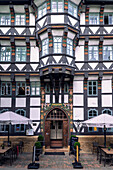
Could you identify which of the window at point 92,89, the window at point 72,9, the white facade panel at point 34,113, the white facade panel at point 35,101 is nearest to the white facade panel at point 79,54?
the window at point 92,89

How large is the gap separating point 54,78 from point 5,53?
507 centimetres

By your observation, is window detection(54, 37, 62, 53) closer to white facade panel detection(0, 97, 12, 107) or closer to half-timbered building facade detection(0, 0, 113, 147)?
half-timbered building facade detection(0, 0, 113, 147)

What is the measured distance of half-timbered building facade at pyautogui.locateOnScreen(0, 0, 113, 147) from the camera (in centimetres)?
1652

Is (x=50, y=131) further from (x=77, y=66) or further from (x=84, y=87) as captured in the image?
(x=77, y=66)

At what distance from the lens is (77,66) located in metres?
16.8

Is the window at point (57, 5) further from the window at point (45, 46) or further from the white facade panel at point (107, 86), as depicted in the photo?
the white facade panel at point (107, 86)

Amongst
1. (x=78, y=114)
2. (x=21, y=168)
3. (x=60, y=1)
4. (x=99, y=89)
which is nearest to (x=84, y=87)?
(x=99, y=89)

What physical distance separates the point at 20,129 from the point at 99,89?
7849mm

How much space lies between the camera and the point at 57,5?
15711mm

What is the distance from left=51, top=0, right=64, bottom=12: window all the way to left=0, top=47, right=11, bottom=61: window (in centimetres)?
531

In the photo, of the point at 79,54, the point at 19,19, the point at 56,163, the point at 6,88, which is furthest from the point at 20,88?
the point at 56,163

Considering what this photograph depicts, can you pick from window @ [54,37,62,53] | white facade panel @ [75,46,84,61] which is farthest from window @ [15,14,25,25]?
white facade panel @ [75,46,84,61]

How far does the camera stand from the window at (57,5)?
15.7 meters

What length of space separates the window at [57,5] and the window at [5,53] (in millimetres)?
5312
